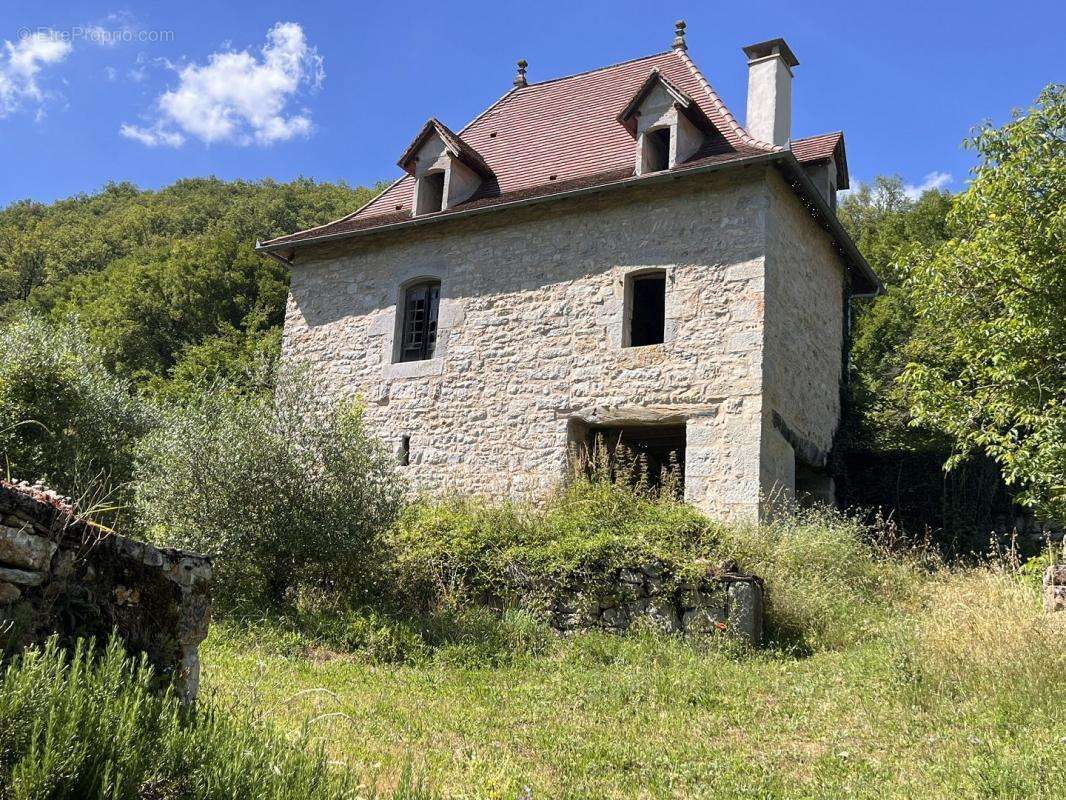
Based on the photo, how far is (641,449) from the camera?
527 inches

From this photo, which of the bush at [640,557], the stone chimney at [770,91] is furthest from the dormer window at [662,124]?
the bush at [640,557]

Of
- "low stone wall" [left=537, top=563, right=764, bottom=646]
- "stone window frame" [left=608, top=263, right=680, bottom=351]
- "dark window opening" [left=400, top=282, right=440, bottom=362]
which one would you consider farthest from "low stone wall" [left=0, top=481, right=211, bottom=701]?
"dark window opening" [left=400, top=282, right=440, bottom=362]

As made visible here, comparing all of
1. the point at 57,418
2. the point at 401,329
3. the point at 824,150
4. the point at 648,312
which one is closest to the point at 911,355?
the point at 824,150

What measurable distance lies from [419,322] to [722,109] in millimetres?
5673

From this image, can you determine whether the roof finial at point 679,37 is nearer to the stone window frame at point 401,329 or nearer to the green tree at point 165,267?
the stone window frame at point 401,329

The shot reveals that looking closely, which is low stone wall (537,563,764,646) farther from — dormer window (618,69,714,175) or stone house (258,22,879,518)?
dormer window (618,69,714,175)

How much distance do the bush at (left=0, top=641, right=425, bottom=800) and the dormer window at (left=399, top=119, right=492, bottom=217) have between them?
11.4 m

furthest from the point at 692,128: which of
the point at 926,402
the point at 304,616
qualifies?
the point at 304,616

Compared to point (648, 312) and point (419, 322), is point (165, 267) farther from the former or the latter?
point (648, 312)

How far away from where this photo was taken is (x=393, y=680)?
22.1 ft

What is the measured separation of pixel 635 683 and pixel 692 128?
28.3 ft

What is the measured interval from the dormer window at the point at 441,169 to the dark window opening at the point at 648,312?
10.5 feet

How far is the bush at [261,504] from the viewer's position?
8672mm

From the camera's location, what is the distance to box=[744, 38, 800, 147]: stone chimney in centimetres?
1273
